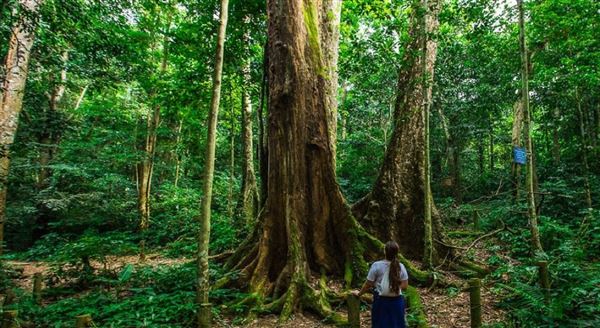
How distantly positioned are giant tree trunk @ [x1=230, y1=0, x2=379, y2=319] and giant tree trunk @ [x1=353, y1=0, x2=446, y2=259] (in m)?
1.07

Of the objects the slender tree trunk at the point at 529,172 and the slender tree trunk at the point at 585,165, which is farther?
the slender tree trunk at the point at 585,165

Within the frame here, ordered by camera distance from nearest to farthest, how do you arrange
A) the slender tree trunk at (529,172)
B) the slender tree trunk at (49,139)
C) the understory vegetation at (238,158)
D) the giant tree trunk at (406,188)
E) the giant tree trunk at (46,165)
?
the understory vegetation at (238,158) → the slender tree trunk at (529,172) → the giant tree trunk at (406,188) → the slender tree trunk at (49,139) → the giant tree trunk at (46,165)

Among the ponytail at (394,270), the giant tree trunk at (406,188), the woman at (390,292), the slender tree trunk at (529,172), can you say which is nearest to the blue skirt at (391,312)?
A: the woman at (390,292)

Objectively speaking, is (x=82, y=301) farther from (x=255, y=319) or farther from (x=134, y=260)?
(x=134, y=260)

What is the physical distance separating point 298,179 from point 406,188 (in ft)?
8.05

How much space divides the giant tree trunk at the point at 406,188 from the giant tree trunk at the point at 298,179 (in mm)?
1066

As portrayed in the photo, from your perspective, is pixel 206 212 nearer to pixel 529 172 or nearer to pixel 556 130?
pixel 529 172

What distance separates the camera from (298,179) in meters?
6.39

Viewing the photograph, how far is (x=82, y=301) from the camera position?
18.5 feet

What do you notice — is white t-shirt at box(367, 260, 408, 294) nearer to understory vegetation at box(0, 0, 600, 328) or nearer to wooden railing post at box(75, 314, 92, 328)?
understory vegetation at box(0, 0, 600, 328)

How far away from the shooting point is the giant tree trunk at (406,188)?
24.3ft

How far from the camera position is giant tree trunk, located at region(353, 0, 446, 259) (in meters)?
7.39

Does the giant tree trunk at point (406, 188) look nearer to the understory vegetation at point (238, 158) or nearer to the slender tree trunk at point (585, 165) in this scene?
the understory vegetation at point (238, 158)

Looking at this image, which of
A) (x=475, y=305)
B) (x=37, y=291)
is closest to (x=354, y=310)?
(x=475, y=305)
